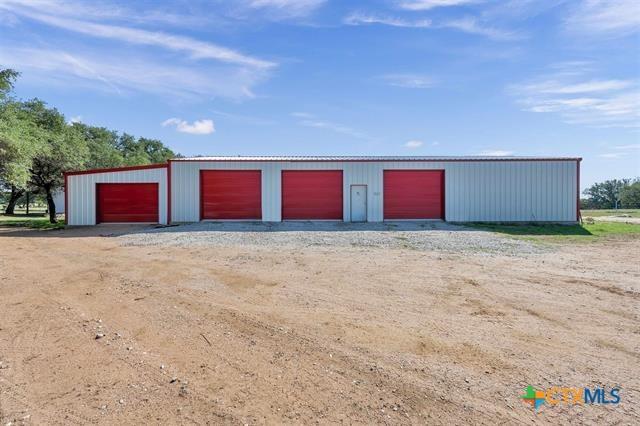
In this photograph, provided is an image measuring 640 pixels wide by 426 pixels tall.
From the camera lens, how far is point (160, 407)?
3.17 m

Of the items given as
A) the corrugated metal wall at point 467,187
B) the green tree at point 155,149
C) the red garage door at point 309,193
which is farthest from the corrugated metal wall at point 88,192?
the green tree at point 155,149

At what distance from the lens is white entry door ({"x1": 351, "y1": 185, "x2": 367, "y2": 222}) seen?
2056cm

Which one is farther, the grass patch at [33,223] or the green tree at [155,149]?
the green tree at [155,149]

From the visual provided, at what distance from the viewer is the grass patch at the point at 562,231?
1519 centimetres

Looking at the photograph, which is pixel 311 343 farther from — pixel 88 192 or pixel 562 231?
pixel 88 192

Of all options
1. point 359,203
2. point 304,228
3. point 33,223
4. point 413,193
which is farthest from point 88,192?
point 413,193

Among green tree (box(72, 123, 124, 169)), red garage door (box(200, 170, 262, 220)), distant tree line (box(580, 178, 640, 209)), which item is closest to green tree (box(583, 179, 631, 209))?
distant tree line (box(580, 178, 640, 209))

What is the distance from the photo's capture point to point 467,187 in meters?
20.5

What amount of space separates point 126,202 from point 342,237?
13208 mm

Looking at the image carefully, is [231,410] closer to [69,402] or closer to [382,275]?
[69,402]

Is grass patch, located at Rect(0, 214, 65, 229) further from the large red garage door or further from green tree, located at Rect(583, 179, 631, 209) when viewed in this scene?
green tree, located at Rect(583, 179, 631, 209)

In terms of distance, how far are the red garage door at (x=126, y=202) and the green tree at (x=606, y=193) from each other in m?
63.3

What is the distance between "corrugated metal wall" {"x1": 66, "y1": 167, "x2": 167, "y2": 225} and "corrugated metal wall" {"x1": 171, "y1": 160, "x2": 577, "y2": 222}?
29.1 inches

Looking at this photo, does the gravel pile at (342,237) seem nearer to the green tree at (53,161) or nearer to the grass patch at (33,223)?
the grass patch at (33,223)
